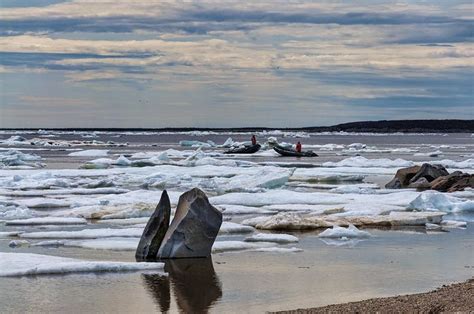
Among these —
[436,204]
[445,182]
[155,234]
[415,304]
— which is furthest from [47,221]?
[445,182]

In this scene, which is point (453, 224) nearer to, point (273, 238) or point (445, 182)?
point (273, 238)

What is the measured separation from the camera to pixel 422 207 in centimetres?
1833

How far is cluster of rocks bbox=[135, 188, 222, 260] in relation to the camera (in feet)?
39.7

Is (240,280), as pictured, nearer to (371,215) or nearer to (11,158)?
(371,215)

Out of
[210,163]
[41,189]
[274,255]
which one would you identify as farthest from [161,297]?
[210,163]

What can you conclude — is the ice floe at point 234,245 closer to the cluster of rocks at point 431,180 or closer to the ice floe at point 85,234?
the ice floe at point 85,234

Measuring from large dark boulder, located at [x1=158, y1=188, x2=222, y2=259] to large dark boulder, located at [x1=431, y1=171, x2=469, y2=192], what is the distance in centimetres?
1338

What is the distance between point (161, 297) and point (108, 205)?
9.42 metres

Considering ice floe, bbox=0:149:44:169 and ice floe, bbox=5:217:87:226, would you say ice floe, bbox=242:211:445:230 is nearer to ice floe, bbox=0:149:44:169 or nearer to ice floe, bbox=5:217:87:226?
ice floe, bbox=5:217:87:226

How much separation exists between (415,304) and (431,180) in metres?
17.9

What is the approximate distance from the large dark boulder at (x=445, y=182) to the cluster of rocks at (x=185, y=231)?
13365mm

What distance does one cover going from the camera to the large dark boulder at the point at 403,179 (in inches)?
1014

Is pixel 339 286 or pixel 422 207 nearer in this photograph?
pixel 339 286

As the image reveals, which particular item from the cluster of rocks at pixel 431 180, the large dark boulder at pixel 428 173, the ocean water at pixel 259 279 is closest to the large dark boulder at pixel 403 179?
the cluster of rocks at pixel 431 180
